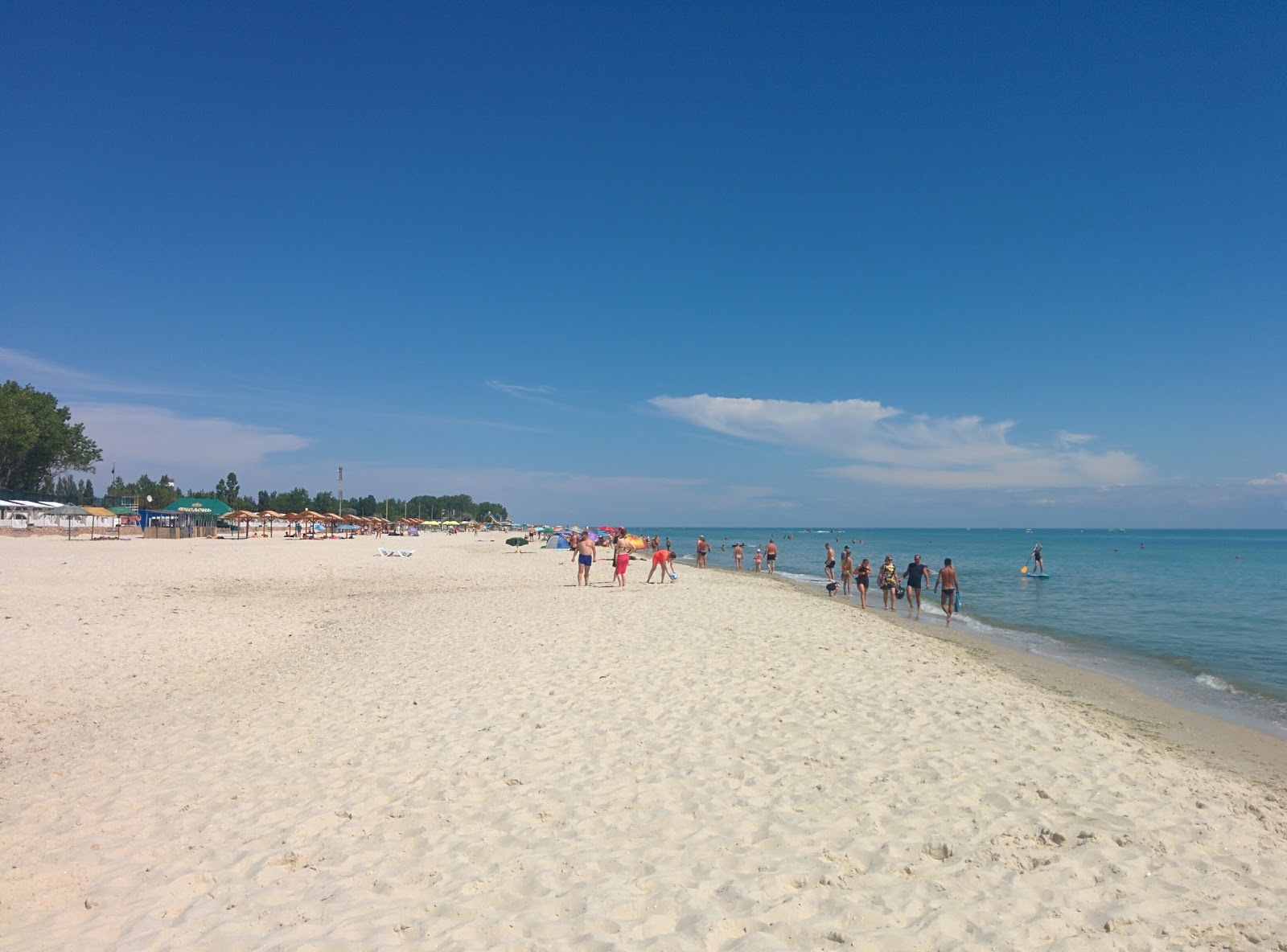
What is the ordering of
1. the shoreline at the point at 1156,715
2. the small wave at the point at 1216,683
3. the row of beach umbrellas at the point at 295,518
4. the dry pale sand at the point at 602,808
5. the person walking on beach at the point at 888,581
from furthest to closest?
the row of beach umbrellas at the point at 295,518, the person walking on beach at the point at 888,581, the small wave at the point at 1216,683, the shoreline at the point at 1156,715, the dry pale sand at the point at 602,808

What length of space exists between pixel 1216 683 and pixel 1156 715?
3.86 metres

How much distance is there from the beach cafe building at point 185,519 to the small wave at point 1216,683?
187 ft

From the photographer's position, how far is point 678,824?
186 inches

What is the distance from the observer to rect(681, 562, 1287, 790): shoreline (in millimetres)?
7270

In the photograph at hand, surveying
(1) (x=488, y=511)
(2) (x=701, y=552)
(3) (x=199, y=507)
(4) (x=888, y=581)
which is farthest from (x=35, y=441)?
(1) (x=488, y=511)

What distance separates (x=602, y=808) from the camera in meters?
4.99

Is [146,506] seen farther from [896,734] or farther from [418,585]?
[896,734]

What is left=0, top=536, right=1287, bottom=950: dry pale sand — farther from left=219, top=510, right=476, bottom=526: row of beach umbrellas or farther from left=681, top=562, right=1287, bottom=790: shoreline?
left=219, top=510, right=476, bottom=526: row of beach umbrellas

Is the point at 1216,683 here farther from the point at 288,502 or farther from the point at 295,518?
the point at 288,502

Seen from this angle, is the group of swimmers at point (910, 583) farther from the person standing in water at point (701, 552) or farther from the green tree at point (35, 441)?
the green tree at point (35, 441)

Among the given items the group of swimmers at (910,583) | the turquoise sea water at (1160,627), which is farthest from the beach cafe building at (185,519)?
the group of swimmers at (910,583)

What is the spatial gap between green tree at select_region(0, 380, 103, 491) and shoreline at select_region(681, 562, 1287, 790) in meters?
80.3

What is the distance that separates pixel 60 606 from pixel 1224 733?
63.2ft

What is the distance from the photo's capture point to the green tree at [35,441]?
65.7 metres
